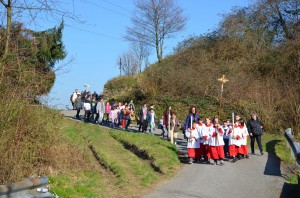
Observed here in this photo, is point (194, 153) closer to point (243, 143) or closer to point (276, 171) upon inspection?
point (243, 143)

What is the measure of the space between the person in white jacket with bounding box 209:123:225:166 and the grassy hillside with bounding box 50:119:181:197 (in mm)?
1393

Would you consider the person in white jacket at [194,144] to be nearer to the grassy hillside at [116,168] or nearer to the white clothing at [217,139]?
the white clothing at [217,139]

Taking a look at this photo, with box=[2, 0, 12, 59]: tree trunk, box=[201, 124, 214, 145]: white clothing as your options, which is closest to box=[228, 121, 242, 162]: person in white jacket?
box=[201, 124, 214, 145]: white clothing

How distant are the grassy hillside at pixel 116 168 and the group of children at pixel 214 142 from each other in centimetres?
91

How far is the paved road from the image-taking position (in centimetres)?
1130

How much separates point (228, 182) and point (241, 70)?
24.1 m

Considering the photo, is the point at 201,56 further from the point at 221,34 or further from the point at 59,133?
the point at 59,133

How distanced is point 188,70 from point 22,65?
→ 93.7 feet

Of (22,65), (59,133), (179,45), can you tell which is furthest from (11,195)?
(179,45)

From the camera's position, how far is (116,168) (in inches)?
536

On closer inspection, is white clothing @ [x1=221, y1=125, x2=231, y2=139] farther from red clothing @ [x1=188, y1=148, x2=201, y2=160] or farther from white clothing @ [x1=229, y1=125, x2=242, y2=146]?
red clothing @ [x1=188, y1=148, x2=201, y2=160]

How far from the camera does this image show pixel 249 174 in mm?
14227

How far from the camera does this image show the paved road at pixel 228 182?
11305 mm

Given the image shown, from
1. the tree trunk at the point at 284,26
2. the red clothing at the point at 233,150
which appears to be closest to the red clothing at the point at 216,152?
the red clothing at the point at 233,150
